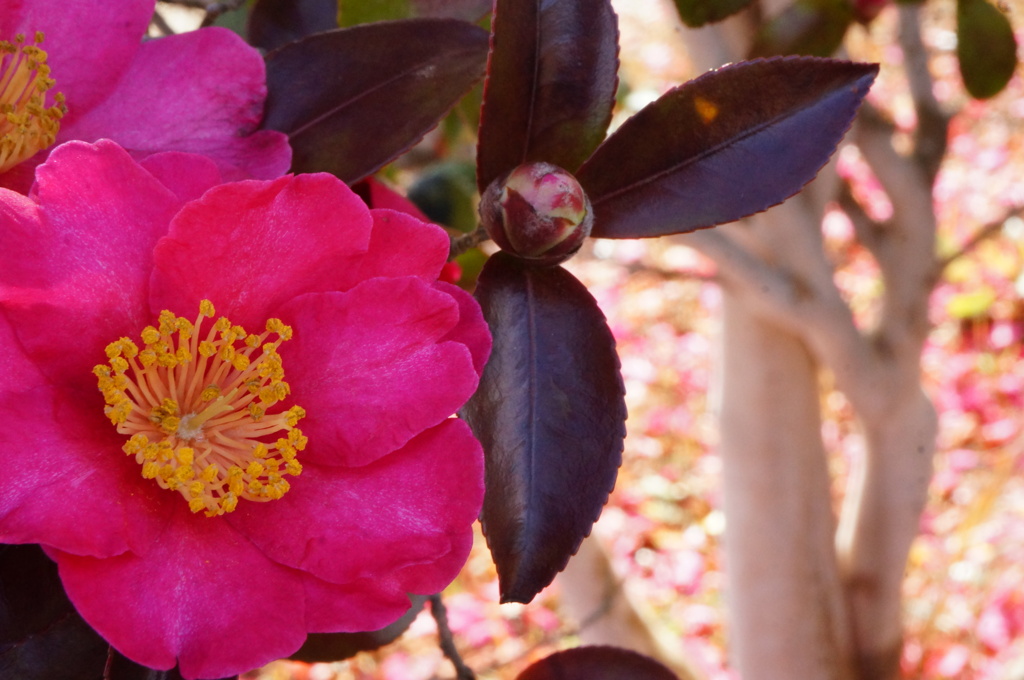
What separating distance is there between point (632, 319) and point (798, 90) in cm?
342

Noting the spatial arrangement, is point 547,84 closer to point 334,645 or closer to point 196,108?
point 196,108

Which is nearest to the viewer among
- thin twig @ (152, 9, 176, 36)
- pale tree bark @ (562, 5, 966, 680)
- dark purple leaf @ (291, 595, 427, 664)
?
dark purple leaf @ (291, 595, 427, 664)

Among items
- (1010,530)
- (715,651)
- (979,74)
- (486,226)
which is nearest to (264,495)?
(486,226)

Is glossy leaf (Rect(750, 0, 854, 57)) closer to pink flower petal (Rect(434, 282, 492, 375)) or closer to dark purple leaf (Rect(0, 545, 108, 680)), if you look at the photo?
pink flower petal (Rect(434, 282, 492, 375))

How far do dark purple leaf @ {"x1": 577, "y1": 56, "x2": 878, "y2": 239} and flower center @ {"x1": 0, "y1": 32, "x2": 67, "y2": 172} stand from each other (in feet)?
0.96

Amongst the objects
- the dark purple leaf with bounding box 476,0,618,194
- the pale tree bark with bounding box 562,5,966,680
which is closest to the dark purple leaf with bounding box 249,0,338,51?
the dark purple leaf with bounding box 476,0,618,194

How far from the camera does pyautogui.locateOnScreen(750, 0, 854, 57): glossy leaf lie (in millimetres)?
916

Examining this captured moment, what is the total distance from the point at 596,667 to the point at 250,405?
1.19 feet

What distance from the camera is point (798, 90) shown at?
0.53m

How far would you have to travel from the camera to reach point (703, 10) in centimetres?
72

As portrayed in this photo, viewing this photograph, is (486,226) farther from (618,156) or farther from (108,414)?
(108,414)

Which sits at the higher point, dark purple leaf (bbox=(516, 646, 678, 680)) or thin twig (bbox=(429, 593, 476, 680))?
thin twig (bbox=(429, 593, 476, 680))

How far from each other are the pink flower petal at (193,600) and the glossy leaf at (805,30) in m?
0.71

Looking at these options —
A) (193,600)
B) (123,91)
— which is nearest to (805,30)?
(123,91)
